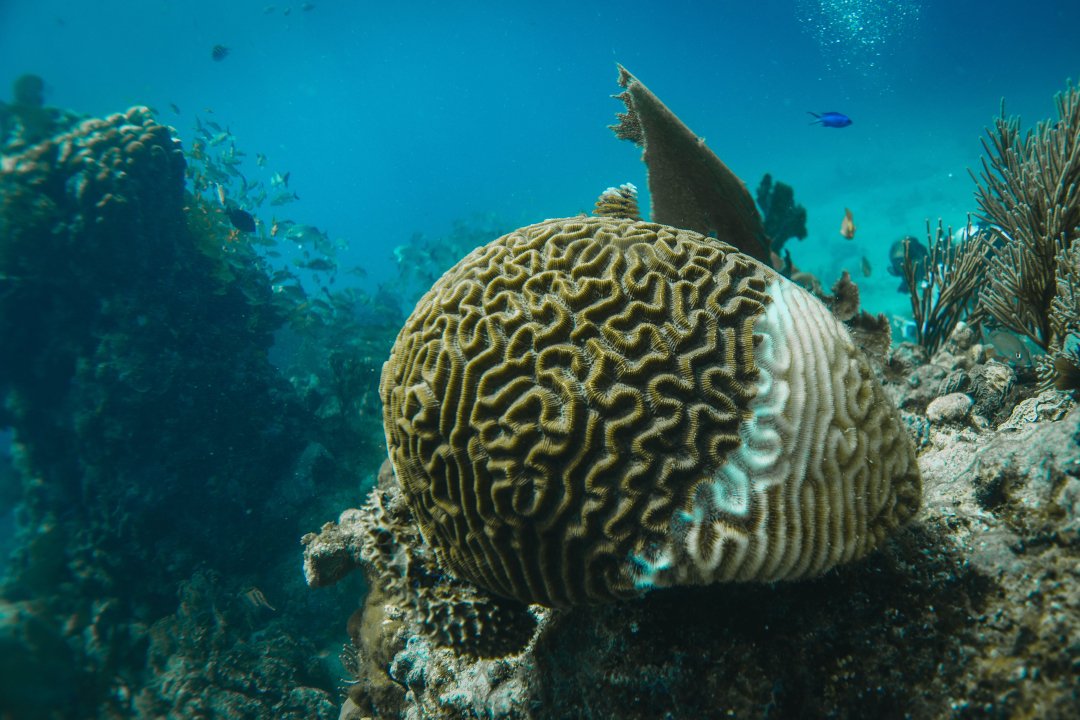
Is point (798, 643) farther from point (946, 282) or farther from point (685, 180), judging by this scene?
point (946, 282)

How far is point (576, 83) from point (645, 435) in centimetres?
13530

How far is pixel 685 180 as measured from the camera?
5.36 m

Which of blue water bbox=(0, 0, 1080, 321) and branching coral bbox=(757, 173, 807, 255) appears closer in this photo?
branching coral bbox=(757, 173, 807, 255)

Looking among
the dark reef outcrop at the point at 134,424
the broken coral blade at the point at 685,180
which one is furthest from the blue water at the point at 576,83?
the broken coral blade at the point at 685,180

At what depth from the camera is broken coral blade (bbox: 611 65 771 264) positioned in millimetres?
5176

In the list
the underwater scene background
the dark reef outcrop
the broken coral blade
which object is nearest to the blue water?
the underwater scene background

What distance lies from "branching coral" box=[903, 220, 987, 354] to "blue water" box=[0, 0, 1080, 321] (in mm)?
20971

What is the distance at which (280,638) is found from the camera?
30.9ft

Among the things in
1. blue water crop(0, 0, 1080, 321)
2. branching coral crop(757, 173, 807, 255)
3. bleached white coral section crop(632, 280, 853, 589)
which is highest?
blue water crop(0, 0, 1080, 321)

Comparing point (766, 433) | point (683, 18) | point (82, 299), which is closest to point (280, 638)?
point (82, 299)

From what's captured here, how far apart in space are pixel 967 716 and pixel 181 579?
12.5m

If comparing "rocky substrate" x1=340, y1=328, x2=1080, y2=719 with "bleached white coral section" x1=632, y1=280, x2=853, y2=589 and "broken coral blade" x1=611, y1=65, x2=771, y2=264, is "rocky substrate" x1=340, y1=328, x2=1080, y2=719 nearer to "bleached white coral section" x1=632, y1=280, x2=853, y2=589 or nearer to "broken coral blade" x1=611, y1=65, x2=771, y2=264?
"bleached white coral section" x1=632, y1=280, x2=853, y2=589

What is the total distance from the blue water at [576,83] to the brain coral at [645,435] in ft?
67.4

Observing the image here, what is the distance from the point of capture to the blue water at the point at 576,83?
126 feet
